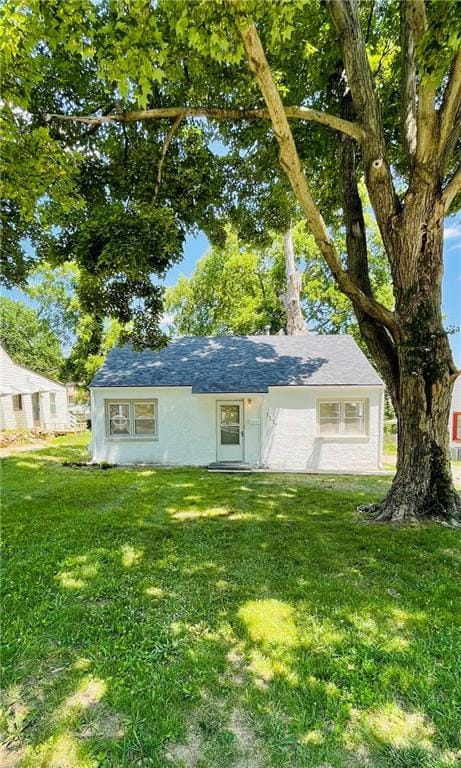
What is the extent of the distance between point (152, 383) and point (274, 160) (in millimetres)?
6918

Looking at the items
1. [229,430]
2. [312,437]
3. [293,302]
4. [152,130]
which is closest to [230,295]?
[293,302]

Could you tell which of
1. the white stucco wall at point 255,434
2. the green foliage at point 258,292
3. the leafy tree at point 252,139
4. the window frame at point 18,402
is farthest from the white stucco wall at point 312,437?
the window frame at point 18,402

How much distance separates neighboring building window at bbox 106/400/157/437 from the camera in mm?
11703

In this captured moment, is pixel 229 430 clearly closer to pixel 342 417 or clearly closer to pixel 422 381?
pixel 342 417

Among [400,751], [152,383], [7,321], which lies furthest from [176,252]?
[7,321]

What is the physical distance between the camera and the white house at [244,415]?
440 inches

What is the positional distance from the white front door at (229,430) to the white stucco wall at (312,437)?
0.91m

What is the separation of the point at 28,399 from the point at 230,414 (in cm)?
1448

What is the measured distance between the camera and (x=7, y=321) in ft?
113

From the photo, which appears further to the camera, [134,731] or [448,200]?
[448,200]

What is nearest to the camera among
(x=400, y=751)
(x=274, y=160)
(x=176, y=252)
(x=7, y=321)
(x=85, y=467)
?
(x=400, y=751)

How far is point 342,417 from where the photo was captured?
1130 cm

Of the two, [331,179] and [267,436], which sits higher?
[331,179]

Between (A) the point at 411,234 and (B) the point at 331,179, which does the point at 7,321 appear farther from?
(A) the point at 411,234
